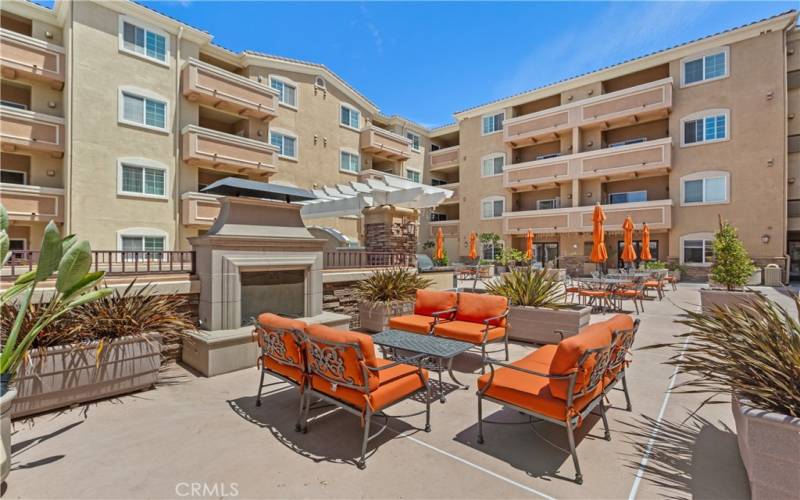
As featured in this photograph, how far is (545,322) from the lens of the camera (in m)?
7.07

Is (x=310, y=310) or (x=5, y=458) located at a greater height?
(x=310, y=310)

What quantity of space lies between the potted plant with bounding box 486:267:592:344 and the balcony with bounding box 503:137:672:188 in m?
20.3

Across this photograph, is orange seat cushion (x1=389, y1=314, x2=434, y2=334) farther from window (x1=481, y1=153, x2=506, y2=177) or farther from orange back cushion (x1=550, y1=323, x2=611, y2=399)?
window (x1=481, y1=153, x2=506, y2=177)

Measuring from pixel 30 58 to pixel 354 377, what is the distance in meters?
18.6

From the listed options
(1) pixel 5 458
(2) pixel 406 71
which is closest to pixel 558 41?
(2) pixel 406 71

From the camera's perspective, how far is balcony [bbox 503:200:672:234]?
2247 centimetres

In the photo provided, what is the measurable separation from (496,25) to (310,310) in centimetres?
931

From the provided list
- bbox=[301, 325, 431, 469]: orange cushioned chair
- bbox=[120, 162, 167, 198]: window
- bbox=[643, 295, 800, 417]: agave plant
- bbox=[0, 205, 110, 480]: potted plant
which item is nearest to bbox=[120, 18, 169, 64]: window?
bbox=[120, 162, 167, 198]: window

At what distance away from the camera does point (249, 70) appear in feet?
62.1

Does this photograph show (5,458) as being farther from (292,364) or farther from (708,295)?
(708,295)

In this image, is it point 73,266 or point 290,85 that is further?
point 290,85

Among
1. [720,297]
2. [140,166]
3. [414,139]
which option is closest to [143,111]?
[140,166]

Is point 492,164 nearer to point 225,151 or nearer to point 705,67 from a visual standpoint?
point 705,67

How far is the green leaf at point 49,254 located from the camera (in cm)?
334
